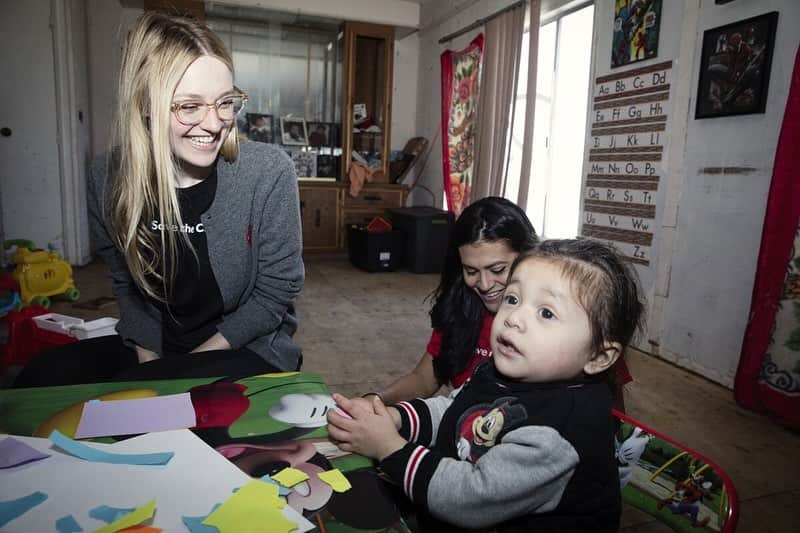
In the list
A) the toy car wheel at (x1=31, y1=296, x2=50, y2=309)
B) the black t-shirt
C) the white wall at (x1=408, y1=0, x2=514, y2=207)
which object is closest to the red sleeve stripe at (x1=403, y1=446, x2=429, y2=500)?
the black t-shirt

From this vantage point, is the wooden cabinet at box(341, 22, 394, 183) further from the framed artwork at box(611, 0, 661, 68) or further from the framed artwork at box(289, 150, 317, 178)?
the framed artwork at box(611, 0, 661, 68)

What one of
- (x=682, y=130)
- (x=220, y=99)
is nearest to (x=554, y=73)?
(x=682, y=130)

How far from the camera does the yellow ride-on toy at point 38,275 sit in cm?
317

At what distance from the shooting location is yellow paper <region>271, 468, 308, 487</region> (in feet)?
1.99

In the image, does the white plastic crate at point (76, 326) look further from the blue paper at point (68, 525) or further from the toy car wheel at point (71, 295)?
the blue paper at point (68, 525)

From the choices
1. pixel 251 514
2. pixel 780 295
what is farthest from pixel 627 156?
pixel 251 514

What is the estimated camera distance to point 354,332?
3141mm

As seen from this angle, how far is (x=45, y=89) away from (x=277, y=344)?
4.12m

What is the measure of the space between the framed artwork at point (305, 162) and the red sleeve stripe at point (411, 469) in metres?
5.28

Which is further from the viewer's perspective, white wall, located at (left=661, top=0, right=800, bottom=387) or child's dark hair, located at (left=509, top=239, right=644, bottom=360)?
white wall, located at (left=661, top=0, right=800, bottom=387)

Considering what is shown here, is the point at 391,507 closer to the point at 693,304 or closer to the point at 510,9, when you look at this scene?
the point at 693,304

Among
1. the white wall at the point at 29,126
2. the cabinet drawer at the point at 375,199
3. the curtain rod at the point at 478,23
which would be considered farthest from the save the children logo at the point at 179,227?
the cabinet drawer at the point at 375,199

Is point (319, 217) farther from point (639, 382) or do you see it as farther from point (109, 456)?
point (109, 456)

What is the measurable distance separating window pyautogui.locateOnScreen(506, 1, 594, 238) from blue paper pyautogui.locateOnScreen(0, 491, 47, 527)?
3306mm
